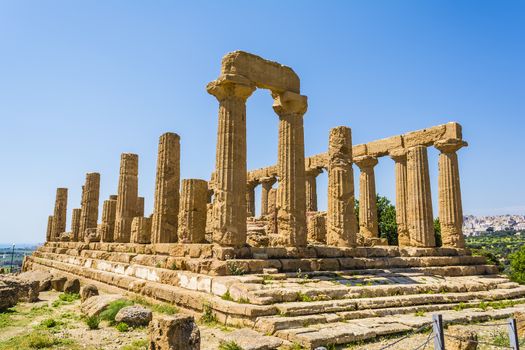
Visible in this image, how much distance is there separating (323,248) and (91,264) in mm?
11735

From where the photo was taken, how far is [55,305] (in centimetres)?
1393

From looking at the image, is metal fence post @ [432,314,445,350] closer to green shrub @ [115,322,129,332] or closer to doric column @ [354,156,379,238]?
green shrub @ [115,322,129,332]

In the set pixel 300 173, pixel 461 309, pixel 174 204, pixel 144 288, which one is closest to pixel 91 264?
pixel 174 204

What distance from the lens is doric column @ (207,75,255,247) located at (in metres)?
13.3

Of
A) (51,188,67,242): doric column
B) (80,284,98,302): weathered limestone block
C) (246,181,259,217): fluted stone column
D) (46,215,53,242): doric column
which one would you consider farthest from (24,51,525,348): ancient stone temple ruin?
(46,215,53,242): doric column

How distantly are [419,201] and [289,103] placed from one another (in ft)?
29.4

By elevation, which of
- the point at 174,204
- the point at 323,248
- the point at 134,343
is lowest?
the point at 134,343

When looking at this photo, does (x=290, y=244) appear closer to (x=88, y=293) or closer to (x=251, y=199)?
(x=88, y=293)

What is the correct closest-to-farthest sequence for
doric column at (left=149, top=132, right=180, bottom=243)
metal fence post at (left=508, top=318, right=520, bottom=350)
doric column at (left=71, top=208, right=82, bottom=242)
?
metal fence post at (left=508, top=318, right=520, bottom=350) → doric column at (left=149, top=132, right=180, bottom=243) → doric column at (left=71, top=208, right=82, bottom=242)

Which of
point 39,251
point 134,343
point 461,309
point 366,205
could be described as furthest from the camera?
point 39,251

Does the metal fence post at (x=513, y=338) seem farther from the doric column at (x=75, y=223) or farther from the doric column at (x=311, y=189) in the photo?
the doric column at (x=75, y=223)

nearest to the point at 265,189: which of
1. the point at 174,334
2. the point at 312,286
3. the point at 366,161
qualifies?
the point at 366,161

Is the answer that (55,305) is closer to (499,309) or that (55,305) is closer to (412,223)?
(499,309)

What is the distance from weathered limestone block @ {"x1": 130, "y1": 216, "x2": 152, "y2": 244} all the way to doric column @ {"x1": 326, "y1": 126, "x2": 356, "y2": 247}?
823cm
